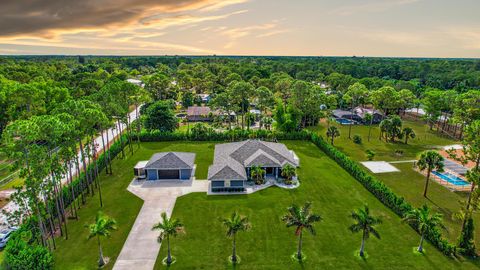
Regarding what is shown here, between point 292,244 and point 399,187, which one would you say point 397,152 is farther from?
point 292,244

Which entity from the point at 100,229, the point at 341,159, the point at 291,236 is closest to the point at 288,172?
the point at 341,159

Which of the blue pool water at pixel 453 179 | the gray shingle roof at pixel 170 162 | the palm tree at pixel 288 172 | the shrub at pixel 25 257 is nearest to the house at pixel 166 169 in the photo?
the gray shingle roof at pixel 170 162

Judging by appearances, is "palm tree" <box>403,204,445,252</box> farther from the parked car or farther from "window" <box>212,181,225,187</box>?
the parked car

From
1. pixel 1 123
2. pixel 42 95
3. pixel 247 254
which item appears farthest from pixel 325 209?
pixel 1 123

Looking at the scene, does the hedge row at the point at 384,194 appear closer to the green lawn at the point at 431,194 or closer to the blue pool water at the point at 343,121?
the green lawn at the point at 431,194

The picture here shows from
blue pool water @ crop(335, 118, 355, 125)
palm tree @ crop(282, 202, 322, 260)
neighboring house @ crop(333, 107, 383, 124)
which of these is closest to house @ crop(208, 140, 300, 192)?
palm tree @ crop(282, 202, 322, 260)
